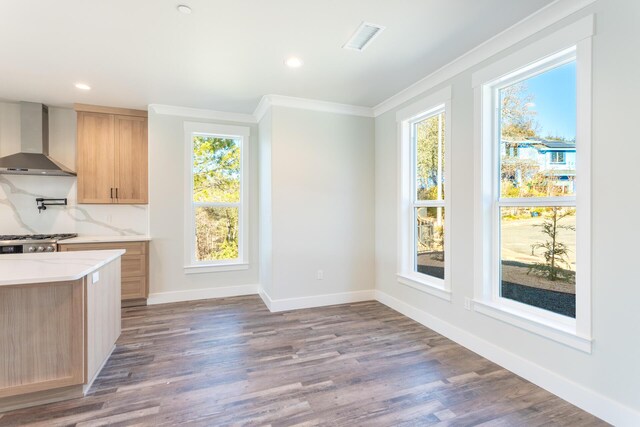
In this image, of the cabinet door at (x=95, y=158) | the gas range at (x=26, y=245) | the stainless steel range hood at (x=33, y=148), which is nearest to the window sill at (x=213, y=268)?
the cabinet door at (x=95, y=158)

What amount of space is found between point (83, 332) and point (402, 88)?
3753 mm

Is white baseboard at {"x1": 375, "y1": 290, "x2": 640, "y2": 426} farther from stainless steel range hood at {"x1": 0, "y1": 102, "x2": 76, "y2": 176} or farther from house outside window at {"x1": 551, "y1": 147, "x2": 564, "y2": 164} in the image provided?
stainless steel range hood at {"x1": 0, "y1": 102, "x2": 76, "y2": 176}

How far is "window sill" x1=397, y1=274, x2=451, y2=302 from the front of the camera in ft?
10.3

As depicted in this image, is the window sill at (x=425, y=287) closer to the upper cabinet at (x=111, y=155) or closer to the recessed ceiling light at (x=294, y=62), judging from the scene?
the recessed ceiling light at (x=294, y=62)

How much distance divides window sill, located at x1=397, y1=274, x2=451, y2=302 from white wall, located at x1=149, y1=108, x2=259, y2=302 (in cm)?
271

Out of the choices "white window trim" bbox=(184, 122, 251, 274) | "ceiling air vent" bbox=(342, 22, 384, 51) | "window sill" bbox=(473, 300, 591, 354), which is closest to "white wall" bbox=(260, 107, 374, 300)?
"white window trim" bbox=(184, 122, 251, 274)

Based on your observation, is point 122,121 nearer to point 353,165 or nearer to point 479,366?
point 353,165

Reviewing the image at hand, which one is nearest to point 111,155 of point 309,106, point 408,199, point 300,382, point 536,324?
point 309,106

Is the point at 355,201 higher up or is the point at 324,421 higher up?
the point at 355,201

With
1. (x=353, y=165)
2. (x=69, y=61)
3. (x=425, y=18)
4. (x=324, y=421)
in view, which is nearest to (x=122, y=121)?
(x=69, y=61)

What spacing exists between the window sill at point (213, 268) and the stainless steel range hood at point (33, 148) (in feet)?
6.62

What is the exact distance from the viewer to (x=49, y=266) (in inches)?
84.4

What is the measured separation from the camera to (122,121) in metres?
4.34

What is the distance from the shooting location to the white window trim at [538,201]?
1989 mm
